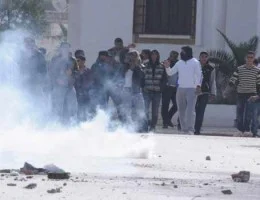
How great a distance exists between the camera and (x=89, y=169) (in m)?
13.2

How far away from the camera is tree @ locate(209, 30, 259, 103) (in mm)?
26594

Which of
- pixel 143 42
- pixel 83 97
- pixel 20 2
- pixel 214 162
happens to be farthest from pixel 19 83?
pixel 20 2

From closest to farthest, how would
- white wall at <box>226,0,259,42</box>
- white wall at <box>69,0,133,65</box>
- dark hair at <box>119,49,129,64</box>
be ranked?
dark hair at <box>119,49,129,64</box> → white wall at <box>226,0,259,42</box> → white wall at <box>69,0,133,65</box>

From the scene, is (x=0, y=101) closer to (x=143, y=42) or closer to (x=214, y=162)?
(x=214, y=162)

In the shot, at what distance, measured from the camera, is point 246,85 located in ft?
72.8

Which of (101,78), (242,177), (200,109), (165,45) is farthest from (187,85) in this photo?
(242,177)

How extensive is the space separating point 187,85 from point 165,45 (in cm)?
566

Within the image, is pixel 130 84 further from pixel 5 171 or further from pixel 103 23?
pixel 5 171

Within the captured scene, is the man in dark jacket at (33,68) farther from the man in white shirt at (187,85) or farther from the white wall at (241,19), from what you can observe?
the white wall at (241,19)

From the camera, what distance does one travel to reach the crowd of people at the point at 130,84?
20.4 metres

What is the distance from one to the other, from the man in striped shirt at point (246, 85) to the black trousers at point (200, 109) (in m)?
0.73

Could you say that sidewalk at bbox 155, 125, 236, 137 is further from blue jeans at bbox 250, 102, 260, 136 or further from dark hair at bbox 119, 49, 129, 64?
dark hair at bbox 119, 49, 129, 64

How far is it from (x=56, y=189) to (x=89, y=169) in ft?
7.25

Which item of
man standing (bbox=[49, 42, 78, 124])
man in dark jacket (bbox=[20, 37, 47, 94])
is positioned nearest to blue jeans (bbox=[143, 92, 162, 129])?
man standing (bbox=[49, 42, 78, 124])
